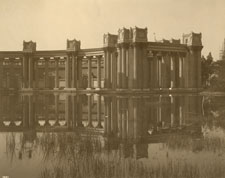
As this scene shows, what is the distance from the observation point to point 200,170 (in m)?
12.5

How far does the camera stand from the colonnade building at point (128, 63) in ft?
242

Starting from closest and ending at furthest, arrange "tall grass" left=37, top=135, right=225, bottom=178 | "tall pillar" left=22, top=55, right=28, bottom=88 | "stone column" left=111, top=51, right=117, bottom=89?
"tall grass" left=37, top=135, right=225, bottom=178 < "stone column" left=111, top=51, right=117, bottom=89 < "tall pillar" left=22, top=55, right=28, bottom=88

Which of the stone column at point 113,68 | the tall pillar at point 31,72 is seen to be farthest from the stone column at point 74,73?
the stone column at point 113,68

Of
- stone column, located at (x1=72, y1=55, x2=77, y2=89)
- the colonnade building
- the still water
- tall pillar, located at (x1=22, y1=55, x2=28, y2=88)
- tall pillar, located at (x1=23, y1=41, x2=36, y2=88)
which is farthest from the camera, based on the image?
stone column, located at (x1=72, y1=55, x2=77, y2=89)

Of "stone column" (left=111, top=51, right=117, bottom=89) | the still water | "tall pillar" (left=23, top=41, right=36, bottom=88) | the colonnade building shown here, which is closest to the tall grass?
the still water

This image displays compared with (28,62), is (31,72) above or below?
below

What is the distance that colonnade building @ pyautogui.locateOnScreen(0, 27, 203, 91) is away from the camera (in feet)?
242

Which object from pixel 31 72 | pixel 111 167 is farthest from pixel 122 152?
pixel 31 72

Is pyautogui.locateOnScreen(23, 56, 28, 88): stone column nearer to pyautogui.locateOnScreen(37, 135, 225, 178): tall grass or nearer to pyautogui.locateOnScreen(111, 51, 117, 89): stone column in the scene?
pyautogui.locateOnScreen(111, 51, 117, 89): stone column

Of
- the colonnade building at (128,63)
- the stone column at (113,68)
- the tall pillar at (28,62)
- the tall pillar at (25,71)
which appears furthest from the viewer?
the tall pillar at (28,62)

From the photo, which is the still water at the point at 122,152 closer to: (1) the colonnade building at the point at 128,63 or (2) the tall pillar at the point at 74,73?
(1) the colonnade building at the point at 128,63

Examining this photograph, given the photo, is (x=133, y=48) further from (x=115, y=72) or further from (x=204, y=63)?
(x=204, y=63)

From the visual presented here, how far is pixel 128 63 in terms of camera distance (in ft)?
246

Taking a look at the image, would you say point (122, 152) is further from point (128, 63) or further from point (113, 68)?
point (113, 68)
